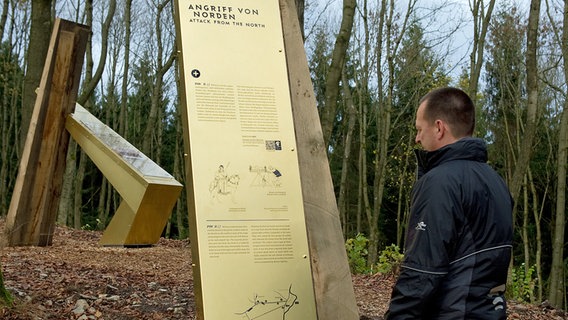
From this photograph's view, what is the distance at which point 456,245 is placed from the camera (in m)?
2.93

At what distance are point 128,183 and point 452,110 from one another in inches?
317

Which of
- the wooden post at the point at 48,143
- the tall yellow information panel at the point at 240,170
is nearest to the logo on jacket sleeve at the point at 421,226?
the tall yellow information panel at the point at 240,170

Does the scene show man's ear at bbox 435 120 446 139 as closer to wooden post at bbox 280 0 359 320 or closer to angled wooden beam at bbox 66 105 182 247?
wooden post at bbox 280 0 359 320

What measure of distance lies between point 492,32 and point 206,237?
22.1 metres

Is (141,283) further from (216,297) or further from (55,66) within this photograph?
(55,66)

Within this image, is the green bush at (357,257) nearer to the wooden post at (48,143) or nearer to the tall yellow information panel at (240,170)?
the wooden post at (48,143)

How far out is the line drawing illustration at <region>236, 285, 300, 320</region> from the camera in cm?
394

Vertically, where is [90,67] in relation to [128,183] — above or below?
above

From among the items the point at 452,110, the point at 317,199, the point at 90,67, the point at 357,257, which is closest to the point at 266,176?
the point at 317,199

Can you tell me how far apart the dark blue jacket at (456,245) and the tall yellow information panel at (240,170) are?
48.4 inches

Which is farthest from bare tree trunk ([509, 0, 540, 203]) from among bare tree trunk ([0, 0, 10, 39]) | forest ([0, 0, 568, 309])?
bare tree trunk ([0, 0, 10, 39])

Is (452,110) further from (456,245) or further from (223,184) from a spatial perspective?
(223,184)

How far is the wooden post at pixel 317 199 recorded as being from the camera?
4273mm

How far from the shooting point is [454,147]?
3.03 m
